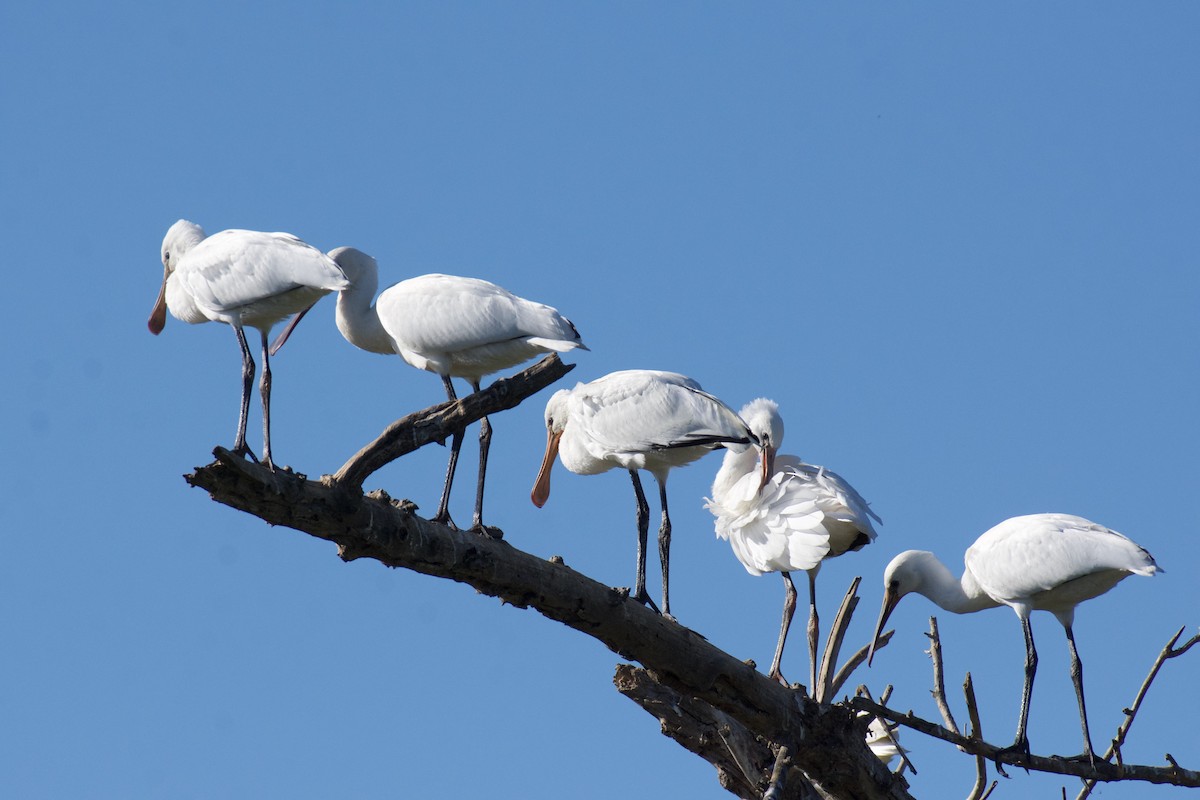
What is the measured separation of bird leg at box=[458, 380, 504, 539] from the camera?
29.7 ft

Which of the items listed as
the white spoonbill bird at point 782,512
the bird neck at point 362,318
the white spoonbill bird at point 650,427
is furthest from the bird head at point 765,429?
the bird neck at point 362,318

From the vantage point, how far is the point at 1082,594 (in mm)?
12242

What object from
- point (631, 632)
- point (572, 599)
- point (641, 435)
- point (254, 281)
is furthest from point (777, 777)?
point (254, 281)

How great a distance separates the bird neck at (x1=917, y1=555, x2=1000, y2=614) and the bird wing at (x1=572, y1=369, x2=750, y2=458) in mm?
2798

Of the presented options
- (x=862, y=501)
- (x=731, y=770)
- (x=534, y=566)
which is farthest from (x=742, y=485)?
(x=534, y=566)

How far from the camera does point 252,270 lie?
10.1 meters

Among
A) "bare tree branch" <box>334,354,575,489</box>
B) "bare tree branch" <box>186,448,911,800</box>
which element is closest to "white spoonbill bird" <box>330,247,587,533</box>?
"bare tree branch" <box>186,448,911,800</box>

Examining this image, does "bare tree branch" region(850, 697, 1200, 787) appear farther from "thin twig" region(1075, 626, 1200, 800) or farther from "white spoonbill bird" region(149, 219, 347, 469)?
"white spoonbill bird" region(149, 219, 347, 469)

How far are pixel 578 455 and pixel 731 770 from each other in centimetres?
317

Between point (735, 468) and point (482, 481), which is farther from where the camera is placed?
point (735, 468)

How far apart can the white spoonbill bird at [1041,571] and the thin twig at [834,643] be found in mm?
835

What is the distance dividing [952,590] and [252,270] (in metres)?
6.68

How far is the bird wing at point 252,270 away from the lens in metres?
9.88

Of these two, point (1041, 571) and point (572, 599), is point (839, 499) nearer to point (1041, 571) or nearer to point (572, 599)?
point (1041, 571)
